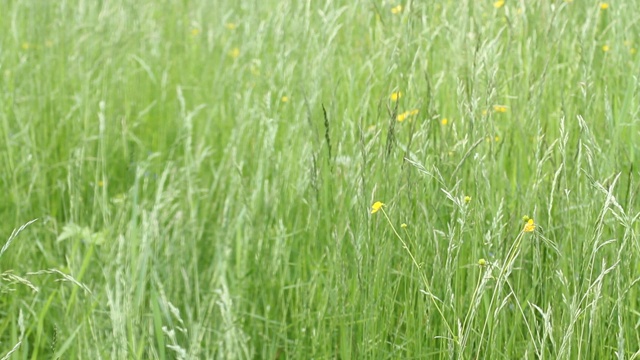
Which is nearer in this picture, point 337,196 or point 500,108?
point 337,196

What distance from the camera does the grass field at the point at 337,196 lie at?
153 centimetres

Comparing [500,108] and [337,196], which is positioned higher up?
[500,108]

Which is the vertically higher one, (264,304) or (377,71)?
(377,71)

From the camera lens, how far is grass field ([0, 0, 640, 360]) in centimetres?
153

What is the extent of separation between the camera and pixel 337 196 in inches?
77.0

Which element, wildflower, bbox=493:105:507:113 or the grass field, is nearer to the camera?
the grass field

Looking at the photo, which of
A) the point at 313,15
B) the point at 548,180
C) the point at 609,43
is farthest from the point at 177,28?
the point at 548,180

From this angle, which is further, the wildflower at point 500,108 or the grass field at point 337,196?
the wildflower at point 500,108

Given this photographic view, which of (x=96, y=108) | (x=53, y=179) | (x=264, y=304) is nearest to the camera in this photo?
(x=264, y=304)

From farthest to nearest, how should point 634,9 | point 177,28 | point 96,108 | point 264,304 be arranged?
point 177,28, point 96,108, point 634,9, point 264,304

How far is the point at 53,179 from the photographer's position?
2.71 meters

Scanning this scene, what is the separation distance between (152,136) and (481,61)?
163 cm

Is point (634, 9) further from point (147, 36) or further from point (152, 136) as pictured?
point (147, 36)

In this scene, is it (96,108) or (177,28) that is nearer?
(96,108)
